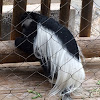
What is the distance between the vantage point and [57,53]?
1.73m

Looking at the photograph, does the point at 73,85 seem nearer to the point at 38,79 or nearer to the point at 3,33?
the point at 38,79

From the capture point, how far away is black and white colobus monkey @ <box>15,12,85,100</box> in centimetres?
171

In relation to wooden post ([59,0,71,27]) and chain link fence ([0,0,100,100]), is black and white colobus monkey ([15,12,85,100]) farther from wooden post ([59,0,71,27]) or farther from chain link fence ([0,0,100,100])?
wooden post ([59,0,71,27])

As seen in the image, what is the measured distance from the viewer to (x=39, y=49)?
1.85 m

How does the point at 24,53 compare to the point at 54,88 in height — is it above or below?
above

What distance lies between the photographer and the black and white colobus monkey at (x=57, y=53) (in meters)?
1.71

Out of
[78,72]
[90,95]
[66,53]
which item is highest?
[66,53]

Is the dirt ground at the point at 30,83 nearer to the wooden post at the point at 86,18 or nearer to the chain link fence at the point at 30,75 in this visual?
the chain link fence at the point at 30,75

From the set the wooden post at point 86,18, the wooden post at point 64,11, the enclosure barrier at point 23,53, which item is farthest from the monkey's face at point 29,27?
the wooden post at point 86,18

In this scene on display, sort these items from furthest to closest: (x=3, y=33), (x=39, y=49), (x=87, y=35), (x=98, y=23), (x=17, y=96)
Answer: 1. (x=98, y=23)
2. (x=3, y=33)
3. (x=87, y=35)
4. (x=39, y=49)
5. (x=17, y=96)

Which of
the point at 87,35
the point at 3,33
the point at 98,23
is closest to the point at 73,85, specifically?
the point at 87,35

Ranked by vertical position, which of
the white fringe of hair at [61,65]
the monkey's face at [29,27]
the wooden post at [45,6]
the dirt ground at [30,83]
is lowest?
the dirt ground at [30,83]

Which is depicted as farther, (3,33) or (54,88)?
(3,33)

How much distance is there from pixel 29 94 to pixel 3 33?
137 centimetres
